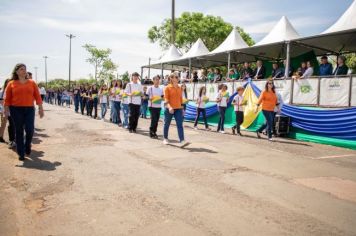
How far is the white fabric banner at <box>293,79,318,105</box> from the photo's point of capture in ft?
37.7

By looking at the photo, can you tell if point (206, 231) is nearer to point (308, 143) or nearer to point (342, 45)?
point (308, 143)

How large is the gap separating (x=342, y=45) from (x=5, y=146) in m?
14.5

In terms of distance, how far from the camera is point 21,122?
21.5ft

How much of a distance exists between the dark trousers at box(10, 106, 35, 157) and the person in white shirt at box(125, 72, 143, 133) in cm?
495

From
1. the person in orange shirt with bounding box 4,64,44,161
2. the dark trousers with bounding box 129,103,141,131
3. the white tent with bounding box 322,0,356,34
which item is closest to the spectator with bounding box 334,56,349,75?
the white tent with bounding box 322,0,356,34

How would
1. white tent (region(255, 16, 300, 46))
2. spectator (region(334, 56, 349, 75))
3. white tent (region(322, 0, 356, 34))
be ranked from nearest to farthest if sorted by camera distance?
spectator (region(334, 56, 349, 75)) → white tent (region(322, 0, 356, 34)) → white tent (region(255, 16, 300, 46))

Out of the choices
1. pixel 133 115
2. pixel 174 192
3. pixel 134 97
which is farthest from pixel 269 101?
pixel 174 192

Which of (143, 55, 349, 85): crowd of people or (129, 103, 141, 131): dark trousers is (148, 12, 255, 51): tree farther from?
(129, 103, 141, 131): dark trousers

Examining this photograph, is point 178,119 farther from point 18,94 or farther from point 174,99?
point 18,94

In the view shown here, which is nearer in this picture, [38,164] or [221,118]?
[38,164]

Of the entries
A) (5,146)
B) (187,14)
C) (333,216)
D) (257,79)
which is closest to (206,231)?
(333,216)

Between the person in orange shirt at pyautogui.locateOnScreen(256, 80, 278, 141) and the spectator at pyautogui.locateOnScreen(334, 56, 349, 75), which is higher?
the spectator at pyautogui.locateOnScreen(334, 56, 349, 75)

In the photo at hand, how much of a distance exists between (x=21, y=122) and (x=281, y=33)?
12497 mm

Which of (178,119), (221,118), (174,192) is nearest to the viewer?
(174,192)
